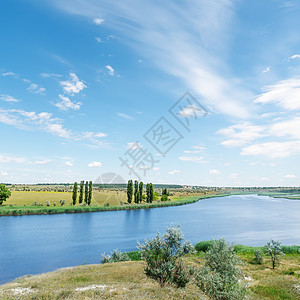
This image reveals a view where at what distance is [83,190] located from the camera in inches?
3332

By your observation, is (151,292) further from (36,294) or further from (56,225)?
(56,225)

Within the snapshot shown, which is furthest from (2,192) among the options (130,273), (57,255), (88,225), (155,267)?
(155,267)

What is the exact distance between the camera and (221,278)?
37.5 feet

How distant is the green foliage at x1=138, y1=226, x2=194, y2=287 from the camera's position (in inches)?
510

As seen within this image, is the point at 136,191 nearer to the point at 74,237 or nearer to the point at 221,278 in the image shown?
the point at 74,237

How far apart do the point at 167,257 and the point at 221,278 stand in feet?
10.6

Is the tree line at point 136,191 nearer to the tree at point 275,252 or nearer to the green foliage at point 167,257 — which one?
the tree at point 275,252

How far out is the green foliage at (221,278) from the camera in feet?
34.1

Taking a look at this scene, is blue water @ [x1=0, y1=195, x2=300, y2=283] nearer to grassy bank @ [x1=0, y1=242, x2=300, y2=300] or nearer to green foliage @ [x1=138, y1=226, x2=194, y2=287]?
grassy bank @ [x1=0, y1=242, x2=300, y2=300]

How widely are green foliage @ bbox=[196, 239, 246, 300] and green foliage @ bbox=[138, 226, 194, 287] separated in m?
1.52

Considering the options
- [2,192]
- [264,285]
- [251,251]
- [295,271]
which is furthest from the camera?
[2,192]

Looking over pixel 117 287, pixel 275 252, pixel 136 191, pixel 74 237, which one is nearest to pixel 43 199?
pixel 136 191

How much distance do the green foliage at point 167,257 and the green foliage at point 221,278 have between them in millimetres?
1519

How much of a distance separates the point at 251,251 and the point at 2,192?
238 feet
